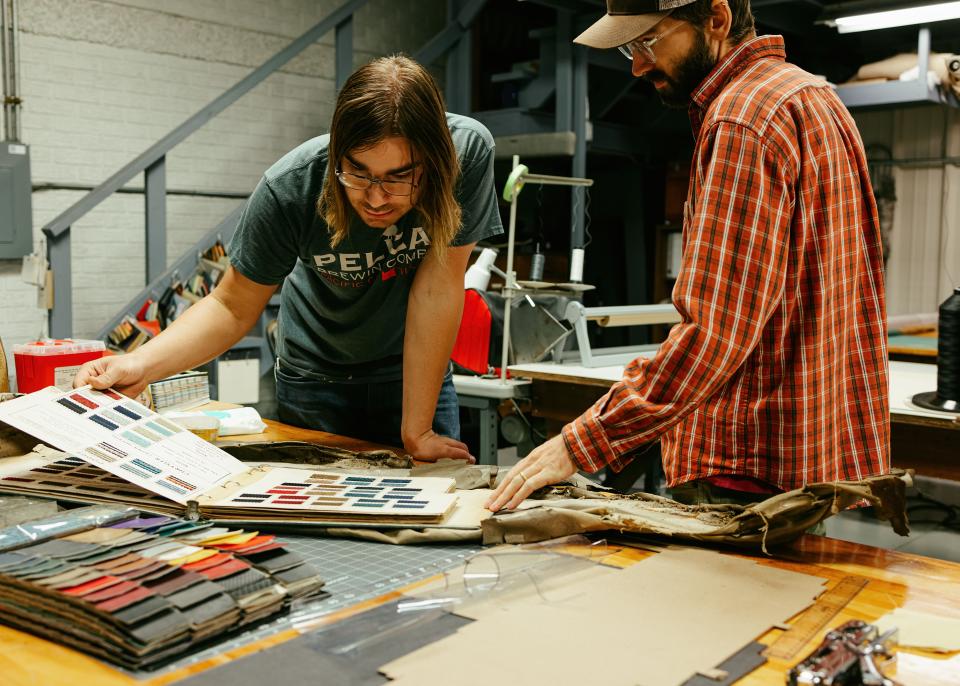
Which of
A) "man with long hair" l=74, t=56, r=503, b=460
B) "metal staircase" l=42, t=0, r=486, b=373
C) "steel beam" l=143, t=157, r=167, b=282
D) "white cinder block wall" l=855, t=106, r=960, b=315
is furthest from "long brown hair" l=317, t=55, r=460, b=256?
"white cinder block wall" l=855, t=106, r=960, b=315

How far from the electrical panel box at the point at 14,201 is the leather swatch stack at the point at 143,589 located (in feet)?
15.1

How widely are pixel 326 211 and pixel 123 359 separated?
1.49 feet

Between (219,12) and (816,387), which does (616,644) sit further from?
(219,12)

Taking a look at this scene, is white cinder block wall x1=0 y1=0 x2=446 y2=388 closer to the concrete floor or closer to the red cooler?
the red cooler

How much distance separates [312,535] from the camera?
117 centimetres

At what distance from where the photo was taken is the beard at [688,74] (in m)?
1.27

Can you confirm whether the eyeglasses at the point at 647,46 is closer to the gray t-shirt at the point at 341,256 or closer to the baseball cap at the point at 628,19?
the baseball cap at the point at 628,19

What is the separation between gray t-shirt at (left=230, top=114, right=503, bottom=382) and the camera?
5.38 feet

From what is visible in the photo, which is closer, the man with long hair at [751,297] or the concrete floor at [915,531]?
the man with long hair at [751,297]

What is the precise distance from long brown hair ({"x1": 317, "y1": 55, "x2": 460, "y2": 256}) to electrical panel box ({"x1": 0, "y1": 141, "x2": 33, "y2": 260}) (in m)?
4.15

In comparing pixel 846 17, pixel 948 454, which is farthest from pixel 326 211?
pixel 846 17

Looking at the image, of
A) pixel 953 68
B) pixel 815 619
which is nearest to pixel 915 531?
pixel 953 68

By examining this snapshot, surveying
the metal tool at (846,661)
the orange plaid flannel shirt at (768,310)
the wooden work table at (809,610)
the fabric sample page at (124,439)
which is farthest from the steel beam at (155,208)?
the metal tool at (846,661)

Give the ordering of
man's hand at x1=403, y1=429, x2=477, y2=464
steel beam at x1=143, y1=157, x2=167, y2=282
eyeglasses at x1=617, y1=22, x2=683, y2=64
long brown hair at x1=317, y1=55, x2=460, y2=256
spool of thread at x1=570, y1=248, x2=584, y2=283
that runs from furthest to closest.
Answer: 1. steel beam at x1=143, y1=157, x2=167, y2=282
2. spool of thread at x1=570, y1=248, x2=584, y2=283
3. man's hand at x1=403, y1=429, x2=477, y2=464
4. long brown hair at x1=317, y1=55, x2=460, y2=256
5. eyeglasses at x1=617, y1=22, x2=683, y2=64
